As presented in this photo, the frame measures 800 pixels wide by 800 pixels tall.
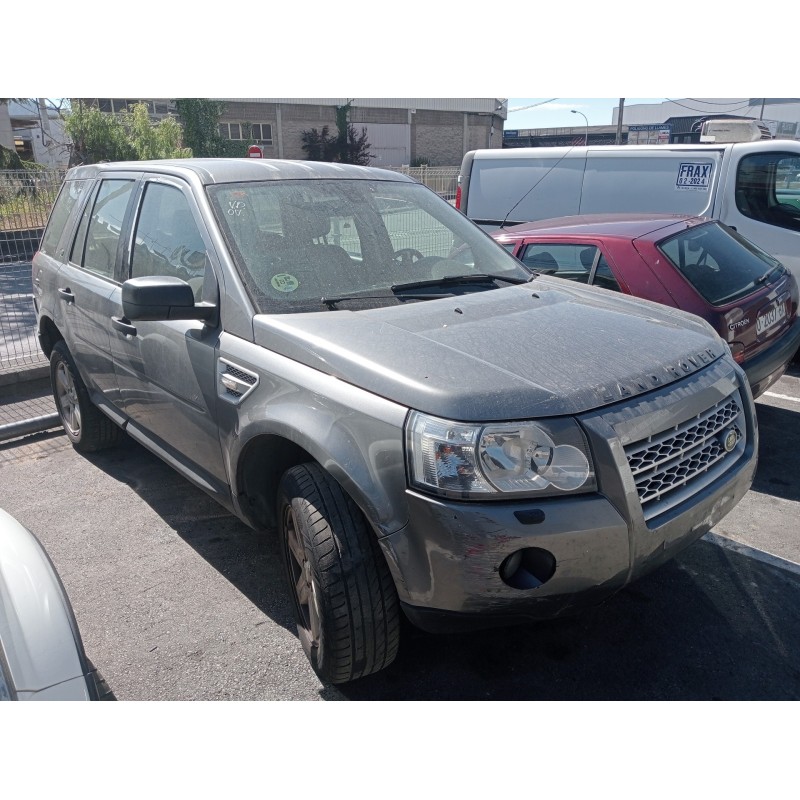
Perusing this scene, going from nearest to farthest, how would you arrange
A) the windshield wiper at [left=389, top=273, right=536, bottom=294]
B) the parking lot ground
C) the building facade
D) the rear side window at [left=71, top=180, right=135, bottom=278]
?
the parking lot ground < the windshield wiper at [left=389, top=273, right=536, bottom=294] < the rear side window at [left=71, top=180, right=135, bottom=278] < the building facade

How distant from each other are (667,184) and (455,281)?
4893 mm

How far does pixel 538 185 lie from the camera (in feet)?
26.6

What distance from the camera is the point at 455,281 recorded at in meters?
3.28

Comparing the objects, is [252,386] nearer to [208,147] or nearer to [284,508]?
[284,508]

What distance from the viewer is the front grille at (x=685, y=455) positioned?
233cm

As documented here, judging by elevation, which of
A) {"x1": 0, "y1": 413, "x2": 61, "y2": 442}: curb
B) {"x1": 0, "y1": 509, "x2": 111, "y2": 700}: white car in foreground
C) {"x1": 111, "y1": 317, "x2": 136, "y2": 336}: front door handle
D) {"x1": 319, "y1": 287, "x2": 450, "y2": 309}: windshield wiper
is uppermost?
{"x1": 319, "y1": 287, "x2": 450, "y2": 309}: windshield wiper

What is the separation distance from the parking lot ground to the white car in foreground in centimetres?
87

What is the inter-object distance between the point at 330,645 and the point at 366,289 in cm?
146

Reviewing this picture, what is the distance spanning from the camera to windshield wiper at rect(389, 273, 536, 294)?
3.13 m

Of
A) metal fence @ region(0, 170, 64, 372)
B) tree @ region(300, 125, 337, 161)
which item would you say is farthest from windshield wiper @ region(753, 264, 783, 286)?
tree @ region(300, 125, 337, 161)

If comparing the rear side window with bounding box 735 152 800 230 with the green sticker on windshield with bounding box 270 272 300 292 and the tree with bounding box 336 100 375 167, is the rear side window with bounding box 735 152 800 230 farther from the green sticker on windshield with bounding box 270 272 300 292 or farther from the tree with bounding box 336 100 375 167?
the tree with bounding box 336 100 375 167

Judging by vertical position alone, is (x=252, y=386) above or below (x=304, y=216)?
below

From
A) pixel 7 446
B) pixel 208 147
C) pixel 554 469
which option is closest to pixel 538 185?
pixel 7 446

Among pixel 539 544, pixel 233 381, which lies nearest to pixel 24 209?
pixel 233 381
